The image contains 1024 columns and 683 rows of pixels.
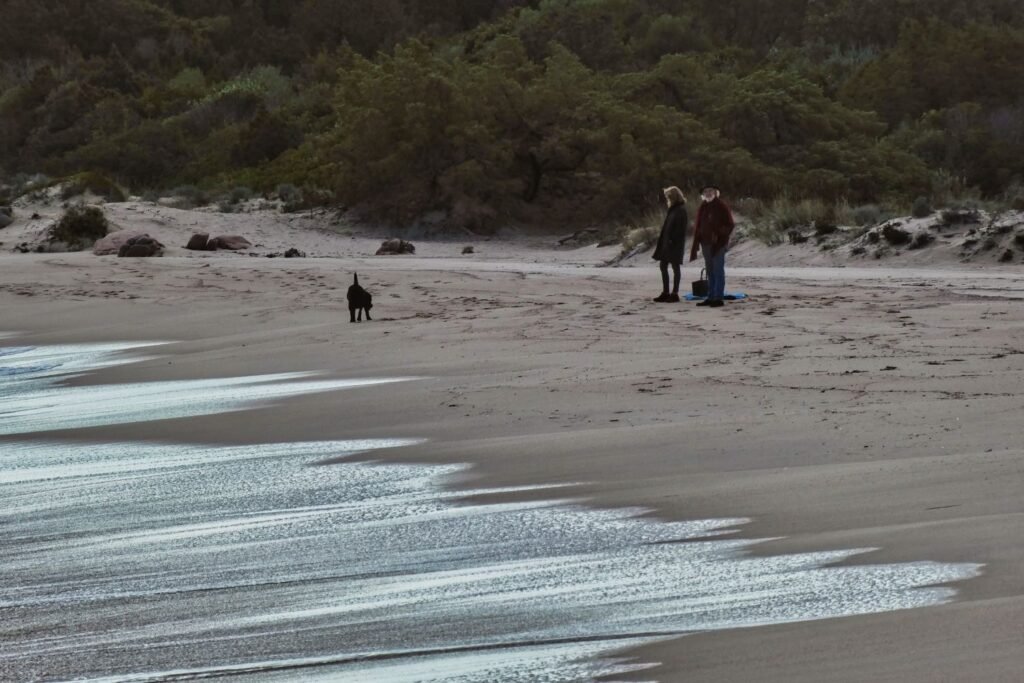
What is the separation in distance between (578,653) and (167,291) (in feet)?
51.5

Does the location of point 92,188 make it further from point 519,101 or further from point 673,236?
point 673,236

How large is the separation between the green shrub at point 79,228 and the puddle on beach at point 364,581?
815 inches

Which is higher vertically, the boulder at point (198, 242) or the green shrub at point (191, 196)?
the green shrub at point (191, 196)

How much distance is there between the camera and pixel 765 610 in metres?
4.23

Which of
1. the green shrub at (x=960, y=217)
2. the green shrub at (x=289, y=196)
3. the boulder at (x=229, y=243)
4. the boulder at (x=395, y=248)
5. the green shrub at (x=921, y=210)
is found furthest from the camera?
the green shrub at (x=289, y=196)

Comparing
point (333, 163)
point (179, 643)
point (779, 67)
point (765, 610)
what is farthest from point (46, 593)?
point (779, 67)

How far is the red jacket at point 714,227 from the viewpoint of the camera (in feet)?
50.4

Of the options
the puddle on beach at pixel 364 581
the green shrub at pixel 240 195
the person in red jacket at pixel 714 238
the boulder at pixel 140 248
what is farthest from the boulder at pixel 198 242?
the puddle on beach at pixel 364 581

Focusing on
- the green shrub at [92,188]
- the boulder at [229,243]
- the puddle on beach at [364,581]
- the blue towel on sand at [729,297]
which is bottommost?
the puddle on beach at [364,581]

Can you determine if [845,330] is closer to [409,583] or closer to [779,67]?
[409,583]

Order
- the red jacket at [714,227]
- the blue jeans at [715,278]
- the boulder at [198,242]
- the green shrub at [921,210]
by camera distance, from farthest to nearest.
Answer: the boulder at [198,242] < the green shrub at [921,210] < the red jacket at [714,227] < the blue jeans at [715,278]

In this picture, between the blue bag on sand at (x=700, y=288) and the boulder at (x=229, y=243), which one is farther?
the boulder at (x=229, y=243)

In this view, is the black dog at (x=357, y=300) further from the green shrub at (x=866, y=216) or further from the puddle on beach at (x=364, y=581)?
the green shrub at (x=866, y=216)

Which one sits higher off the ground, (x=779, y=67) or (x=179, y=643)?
(x=779, y=67)
